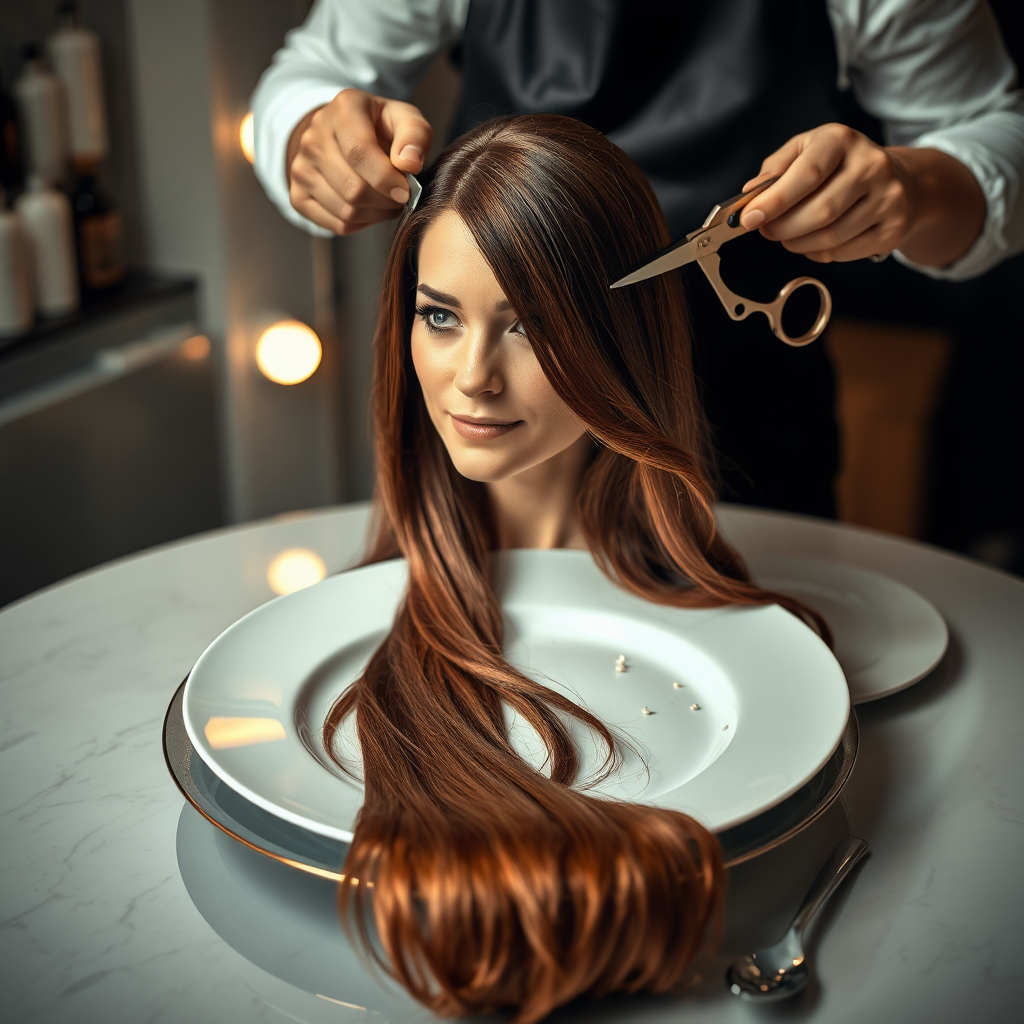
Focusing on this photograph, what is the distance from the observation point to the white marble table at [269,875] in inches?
22.0

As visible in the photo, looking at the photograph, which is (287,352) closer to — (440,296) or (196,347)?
(196,347)

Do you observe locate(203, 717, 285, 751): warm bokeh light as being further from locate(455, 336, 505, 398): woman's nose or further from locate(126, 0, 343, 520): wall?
locate(126, 0, 343, 520): wall

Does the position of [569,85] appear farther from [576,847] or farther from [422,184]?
[576,847]

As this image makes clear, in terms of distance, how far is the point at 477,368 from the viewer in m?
0.81

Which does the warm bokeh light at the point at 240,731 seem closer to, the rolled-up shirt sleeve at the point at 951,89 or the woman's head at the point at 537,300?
the woman's head at the point at 537,300

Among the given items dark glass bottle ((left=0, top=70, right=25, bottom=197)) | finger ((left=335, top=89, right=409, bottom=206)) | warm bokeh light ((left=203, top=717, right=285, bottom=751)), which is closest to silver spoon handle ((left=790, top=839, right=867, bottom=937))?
warm bokeh light ((left=203, top=717, right=285, bottom=751))

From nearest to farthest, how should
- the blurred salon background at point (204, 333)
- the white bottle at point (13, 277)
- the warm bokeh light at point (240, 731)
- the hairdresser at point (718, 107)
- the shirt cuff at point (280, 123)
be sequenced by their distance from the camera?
the warm bokeh light at point (240, 731)
the hairdresser at point (718, 107)
the shirt cuff at point (280, 123)
the white bottle at point (13, 277)
the blurred salon background at point (204, 333)

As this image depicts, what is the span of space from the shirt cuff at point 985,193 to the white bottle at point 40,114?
1126mm

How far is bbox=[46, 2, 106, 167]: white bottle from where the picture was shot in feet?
4.99

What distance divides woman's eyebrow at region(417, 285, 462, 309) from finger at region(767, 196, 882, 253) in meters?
0.24

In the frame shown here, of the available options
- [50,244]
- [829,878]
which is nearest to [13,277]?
[50,244]

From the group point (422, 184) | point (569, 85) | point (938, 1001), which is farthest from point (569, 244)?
point (938, 1001)

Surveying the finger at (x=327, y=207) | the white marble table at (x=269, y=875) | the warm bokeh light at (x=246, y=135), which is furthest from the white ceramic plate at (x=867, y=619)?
the warm bokeh light at (x=246, y=135)

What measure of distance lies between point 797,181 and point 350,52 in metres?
0.58
